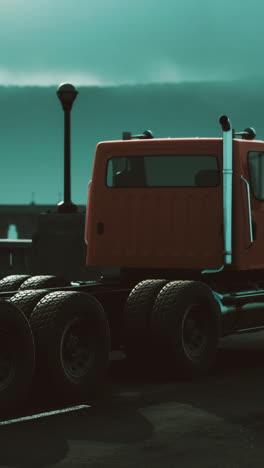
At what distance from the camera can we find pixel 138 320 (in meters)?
10.8

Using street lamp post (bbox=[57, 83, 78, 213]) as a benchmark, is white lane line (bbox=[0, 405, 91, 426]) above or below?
below

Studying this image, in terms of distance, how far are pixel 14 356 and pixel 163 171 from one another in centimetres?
413

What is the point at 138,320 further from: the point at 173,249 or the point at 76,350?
the point at 173,249

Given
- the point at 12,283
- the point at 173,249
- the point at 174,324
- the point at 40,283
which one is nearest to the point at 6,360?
the point at 174,324

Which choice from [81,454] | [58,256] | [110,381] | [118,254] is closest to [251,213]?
[118,254]

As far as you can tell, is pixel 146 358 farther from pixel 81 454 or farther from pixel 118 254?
pixel 81 454

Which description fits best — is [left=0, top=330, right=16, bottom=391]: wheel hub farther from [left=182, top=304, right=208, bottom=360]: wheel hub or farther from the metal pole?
the metal pole

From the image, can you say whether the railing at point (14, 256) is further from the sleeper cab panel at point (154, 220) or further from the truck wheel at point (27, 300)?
the truck wheel at point (27, 300)

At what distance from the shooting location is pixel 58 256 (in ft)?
64.0

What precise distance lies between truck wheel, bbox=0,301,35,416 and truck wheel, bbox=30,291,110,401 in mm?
304

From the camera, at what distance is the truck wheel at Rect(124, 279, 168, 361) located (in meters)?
10.8

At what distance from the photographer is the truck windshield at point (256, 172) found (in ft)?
39.7

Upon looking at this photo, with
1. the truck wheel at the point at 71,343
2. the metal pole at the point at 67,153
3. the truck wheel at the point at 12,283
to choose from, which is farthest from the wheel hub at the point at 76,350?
the metal pole at the point at 67,153

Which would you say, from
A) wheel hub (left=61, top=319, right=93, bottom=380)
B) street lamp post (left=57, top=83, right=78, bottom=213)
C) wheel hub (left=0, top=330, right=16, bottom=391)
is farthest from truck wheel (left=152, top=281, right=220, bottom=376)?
street lamp post (left=57, top=83, right=78, bottom=213)
